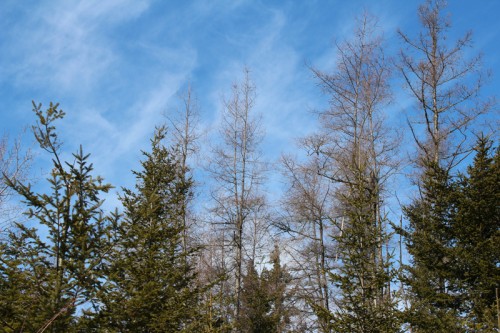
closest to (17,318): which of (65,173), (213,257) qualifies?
(65,173)

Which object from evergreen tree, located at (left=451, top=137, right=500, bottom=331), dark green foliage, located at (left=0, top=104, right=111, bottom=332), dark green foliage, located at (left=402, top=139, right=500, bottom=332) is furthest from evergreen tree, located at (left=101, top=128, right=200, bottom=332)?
evergreen tree, located at (left=451, top=137, right=500, bottom=331)

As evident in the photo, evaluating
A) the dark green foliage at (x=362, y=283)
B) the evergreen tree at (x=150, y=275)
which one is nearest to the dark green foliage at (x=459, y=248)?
the dark green foliage at (x=362, y=283)

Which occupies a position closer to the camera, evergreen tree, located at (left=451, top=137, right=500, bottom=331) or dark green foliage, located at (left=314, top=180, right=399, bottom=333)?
dark green foliage, located at (left=314, top=180, right=399, bottom=333)

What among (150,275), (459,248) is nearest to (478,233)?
(459,248)

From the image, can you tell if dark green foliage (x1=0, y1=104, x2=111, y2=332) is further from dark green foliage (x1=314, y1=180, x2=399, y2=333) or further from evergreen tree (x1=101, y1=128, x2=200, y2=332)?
dark green foliage (x1=314, y1=180, x2=399, y2=333)

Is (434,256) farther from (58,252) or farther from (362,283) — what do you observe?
(58,252)

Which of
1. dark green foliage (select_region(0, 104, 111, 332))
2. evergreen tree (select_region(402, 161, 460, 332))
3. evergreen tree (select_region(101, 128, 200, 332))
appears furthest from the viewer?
evergreen tree (select_region(402, 161, 460, 332))

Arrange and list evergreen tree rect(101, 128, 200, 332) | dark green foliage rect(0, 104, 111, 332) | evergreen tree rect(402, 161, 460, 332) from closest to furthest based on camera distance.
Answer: dark green foliage rect(0, 104, 111, 332)
evergreen tree rect(101, 128, 200, 332)
evergreen tree rect(402, 161, 460, 332)

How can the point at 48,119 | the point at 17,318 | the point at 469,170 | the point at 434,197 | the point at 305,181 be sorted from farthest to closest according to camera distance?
the point at 305,181, the point at 434,197, the point at 469,170, the point at 48,119, the point at 17,318

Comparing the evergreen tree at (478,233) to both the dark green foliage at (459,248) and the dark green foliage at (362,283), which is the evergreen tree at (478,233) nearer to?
the dark green foliage at (459,248)

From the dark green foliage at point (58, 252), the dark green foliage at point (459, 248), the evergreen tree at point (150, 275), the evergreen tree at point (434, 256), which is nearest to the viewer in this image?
the dark green foliage at point (58, 252)

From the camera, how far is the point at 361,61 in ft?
49.1

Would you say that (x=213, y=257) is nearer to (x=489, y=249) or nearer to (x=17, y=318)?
(x=489, y=249)

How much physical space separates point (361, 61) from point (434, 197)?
5.25 m
